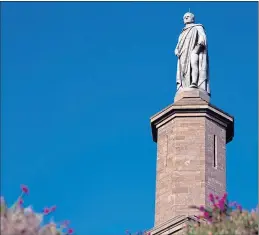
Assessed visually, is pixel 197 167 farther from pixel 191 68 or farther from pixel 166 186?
pixel 191 68

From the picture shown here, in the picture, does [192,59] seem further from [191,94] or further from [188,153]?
[188,153]

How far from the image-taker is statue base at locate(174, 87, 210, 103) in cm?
A: 2481

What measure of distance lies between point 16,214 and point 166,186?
946 centimetres

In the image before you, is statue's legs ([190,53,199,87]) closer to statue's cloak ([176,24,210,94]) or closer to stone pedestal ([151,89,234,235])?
statue's cloak ([176,24,210,94])

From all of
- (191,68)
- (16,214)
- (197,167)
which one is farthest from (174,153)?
(16,214)

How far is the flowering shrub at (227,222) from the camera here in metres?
15.1

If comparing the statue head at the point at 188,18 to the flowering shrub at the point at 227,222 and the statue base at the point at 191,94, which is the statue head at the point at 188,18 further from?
the flowering shrub at the point at 227,222

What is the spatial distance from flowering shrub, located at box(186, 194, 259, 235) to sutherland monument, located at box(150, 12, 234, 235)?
6.11 m

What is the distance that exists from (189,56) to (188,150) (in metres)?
3.22

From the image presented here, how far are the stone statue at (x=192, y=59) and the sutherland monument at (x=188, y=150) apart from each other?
0.09ft

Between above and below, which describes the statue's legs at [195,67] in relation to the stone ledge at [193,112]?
above

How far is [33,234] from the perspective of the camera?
1439 centimetres

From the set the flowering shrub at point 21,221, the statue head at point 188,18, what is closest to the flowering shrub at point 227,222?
the flowering shrub at point 21,221

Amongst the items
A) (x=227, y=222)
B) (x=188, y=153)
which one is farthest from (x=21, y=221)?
(x=188, y=153)
